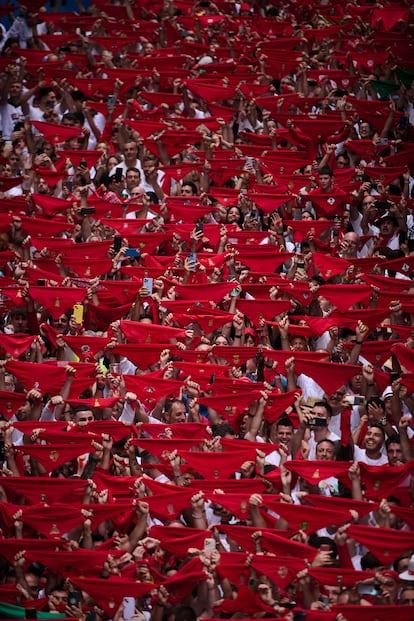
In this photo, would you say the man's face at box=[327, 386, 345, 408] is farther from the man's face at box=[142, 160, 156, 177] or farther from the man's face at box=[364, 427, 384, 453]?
the man's face at box=[142, 160, 156, 177]

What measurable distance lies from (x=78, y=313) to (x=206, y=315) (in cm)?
97

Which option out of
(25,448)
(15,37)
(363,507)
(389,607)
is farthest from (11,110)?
(389,607)

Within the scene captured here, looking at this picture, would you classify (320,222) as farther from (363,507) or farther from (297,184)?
(363,507)

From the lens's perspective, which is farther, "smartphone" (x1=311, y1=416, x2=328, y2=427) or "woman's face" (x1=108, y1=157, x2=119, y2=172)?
"woman's face" (x1=108, y1=157, x2=119, y2=172)

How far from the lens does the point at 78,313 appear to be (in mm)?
10406

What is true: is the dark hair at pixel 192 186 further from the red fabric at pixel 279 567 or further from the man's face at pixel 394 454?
the red fabric at pixel 279 567

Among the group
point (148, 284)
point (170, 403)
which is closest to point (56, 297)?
point (148, 284)

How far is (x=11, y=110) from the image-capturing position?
1399 centimetres

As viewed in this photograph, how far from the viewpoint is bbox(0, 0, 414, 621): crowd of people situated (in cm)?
827

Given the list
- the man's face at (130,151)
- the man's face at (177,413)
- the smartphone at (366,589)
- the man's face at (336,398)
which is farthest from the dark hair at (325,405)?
the man's face at (130,151)

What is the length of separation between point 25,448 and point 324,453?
1964 mm

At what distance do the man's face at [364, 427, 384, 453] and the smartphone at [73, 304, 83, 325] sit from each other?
2453mm

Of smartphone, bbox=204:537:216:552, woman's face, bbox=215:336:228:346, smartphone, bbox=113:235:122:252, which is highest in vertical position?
smartphone, bbox=113:235:122:252

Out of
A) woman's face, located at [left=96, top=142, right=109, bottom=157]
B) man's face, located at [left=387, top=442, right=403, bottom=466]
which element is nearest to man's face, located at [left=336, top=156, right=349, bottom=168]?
woman's face, located at [left=96, top=142, right=109, bottom=157]
